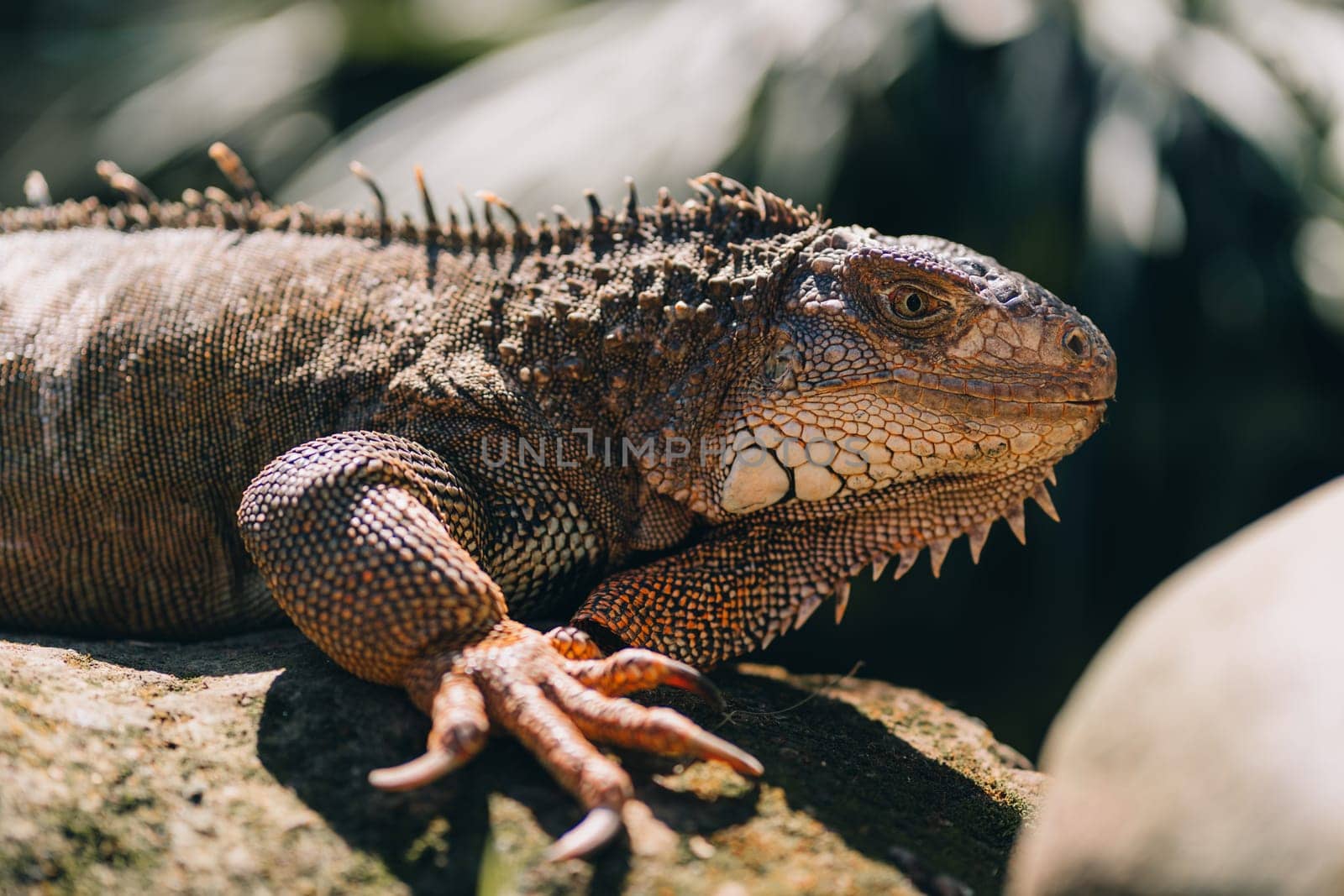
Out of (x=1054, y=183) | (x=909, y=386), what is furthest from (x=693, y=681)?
(x=1054, y=183)

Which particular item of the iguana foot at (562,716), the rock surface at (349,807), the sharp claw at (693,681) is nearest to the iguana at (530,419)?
the iguana foot at (562,716)

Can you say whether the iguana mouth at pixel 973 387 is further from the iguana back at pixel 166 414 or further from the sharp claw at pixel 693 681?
the iguana back at pixel 166 414

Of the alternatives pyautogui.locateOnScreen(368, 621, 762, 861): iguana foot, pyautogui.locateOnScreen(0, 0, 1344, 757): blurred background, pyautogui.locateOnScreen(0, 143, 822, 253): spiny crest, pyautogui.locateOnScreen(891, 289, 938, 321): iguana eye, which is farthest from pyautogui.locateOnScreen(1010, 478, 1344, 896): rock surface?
pyautogui.locateOnScreen(0, 0, 1344, 757): blurred background

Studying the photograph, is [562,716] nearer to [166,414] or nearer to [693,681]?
[693,681]

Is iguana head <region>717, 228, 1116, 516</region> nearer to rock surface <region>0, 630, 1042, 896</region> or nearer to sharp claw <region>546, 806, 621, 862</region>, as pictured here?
rock surface <region>0, 630, 1042, 896</region>

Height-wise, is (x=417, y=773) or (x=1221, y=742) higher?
(x=1221, y=742)

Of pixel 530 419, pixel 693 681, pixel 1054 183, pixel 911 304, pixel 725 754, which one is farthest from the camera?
pixel 1054 183
